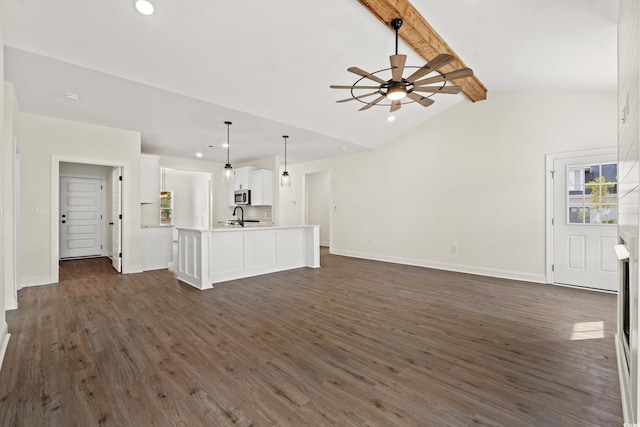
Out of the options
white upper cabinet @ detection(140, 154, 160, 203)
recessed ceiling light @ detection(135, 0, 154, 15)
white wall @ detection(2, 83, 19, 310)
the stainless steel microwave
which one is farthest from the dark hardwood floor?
the stainless steel microwave

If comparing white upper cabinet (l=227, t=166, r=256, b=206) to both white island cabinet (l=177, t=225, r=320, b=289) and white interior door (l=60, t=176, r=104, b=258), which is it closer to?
white island cabinet (l=177, t=225, r=320, b=289)

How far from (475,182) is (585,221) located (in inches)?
66.0

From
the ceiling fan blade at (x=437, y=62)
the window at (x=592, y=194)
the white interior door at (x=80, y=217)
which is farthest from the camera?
the white interior door at (x=80, y=217)

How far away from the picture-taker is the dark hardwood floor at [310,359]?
173cm

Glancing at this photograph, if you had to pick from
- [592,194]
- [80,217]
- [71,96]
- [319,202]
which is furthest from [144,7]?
[319,202]

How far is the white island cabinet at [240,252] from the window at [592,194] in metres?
4.29

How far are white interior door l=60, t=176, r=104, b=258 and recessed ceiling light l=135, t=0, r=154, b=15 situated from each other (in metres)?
6.33

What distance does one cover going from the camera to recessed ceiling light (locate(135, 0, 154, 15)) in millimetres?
2576

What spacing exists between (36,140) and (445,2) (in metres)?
5.95

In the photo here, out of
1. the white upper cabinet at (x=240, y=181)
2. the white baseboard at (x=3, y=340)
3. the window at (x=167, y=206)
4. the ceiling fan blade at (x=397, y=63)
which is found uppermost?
the ceiling fan blade at (x=397, y=63)

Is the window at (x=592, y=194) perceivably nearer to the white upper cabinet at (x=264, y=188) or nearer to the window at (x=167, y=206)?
the white upper cabinet at (x=264, y=188)

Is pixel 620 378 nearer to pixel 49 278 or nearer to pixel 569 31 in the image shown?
pixel 569 31

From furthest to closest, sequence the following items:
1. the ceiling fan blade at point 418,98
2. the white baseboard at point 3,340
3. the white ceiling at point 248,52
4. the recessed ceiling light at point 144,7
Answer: the ceiling fan blade at point 418,98
the white ceiling at point 248,52
the recessed ceiling light at point 144,7
the white baseboard at point 3,340

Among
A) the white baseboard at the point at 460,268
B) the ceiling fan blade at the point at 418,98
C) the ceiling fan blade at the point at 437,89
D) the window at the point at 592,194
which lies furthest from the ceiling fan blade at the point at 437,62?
the white baseboard at the point at 460,268
